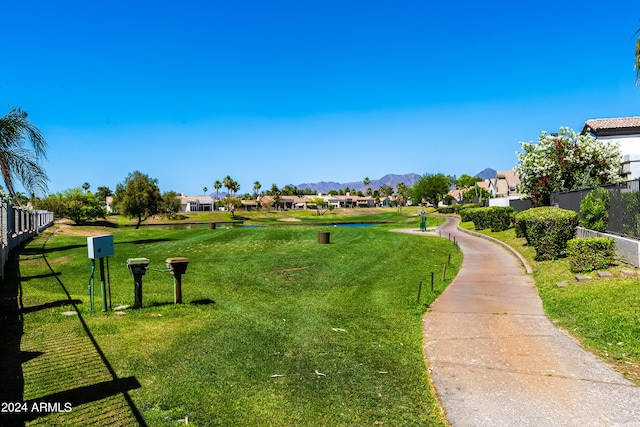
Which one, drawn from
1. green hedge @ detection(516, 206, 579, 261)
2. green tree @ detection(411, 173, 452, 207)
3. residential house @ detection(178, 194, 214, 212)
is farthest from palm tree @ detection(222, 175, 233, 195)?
green hedge @ detection(516, 206, 579, 261)

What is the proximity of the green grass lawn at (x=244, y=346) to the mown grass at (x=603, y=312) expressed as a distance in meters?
3.36

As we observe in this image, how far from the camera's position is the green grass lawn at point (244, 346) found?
580cm

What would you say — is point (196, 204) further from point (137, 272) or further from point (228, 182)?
point (137, 272)

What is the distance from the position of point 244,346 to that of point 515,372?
4.80 m

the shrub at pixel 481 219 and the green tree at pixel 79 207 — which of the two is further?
the green tree at pixel 79 207

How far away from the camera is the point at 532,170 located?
115 feet

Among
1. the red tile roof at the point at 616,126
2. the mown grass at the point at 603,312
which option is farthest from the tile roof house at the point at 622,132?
the mown grass at the point at 603,312

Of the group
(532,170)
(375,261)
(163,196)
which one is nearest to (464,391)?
(375,261)

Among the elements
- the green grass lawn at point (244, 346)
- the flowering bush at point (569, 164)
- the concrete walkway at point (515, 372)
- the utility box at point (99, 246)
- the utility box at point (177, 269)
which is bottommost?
the concrete walkway at point (515, 372)

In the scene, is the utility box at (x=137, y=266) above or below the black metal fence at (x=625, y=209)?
below

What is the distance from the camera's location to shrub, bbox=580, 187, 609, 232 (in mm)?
17281

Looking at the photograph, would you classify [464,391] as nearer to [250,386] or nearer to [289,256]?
[250,386]

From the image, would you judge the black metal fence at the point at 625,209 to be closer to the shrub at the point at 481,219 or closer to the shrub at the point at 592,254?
the shrub at the point at 592,254

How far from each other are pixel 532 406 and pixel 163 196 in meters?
70.9
